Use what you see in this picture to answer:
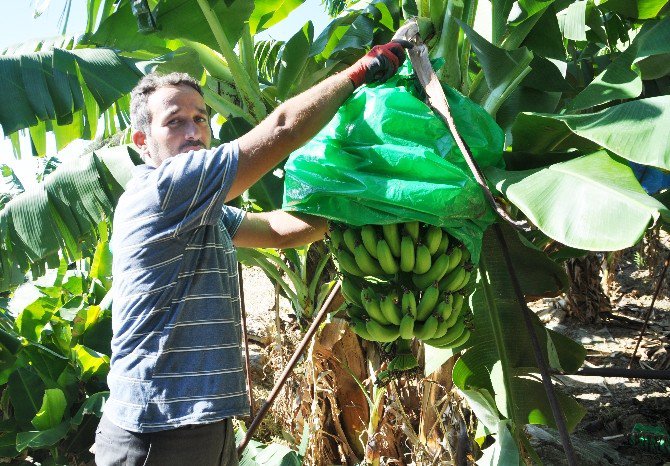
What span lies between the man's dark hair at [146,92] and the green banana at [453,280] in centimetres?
85

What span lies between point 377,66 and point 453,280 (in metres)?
0.55

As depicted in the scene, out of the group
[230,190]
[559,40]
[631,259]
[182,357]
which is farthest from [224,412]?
[631,259]

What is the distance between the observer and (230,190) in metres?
1.46

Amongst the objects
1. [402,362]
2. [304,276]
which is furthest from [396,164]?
[304,276]

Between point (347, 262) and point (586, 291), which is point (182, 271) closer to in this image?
point (347, 262)

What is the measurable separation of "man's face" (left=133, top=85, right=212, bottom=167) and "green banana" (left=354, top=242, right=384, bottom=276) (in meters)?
0.51

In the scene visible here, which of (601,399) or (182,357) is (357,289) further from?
(601,399)

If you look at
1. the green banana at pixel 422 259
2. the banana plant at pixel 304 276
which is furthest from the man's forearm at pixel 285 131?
the banana plant at pixel 304 276

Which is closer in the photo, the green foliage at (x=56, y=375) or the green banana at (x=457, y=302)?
the green banana at (x=457, y=302)

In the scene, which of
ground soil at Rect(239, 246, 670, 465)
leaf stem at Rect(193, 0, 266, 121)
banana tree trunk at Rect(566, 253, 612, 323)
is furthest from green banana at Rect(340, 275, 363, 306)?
banana tree trunk at Rect(566, 253, 612, 323)

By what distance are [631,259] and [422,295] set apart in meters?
6.17

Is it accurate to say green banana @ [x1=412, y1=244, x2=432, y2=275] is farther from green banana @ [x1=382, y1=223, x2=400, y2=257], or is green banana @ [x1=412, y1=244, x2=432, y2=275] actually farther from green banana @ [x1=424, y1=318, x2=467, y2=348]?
green banana @ [x1=424, y1=318, x2=467, y2=348]

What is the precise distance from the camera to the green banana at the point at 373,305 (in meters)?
1.54

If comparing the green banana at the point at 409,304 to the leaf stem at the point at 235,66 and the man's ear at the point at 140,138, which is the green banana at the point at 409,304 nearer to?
the man's ear at the point at 140,138
